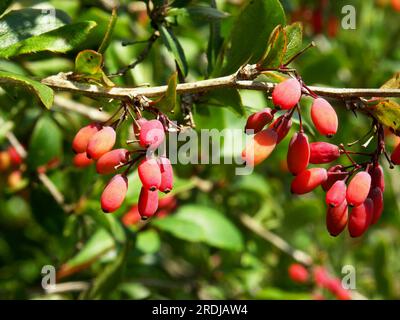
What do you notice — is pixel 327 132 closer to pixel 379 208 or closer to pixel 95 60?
pixel 379 208

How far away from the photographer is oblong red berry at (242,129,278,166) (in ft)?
3.27

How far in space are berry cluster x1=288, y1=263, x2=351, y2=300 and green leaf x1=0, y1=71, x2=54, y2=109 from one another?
133 cm

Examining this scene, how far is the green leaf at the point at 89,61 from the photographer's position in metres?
1.00

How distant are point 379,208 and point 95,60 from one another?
1.67ft

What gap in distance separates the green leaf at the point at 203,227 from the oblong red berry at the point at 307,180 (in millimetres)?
714

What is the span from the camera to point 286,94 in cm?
94

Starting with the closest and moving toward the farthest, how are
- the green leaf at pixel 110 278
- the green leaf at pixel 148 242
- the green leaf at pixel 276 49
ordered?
the green leaf at pixel 276 49, the green leaf at pixel 110 278, the green leaf at pixel 148 242

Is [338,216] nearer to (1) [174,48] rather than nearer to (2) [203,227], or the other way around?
(1) [174,48]

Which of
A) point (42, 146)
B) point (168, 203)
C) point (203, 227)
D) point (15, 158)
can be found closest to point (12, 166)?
point (15, 158)

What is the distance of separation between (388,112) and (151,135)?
0.35 metres

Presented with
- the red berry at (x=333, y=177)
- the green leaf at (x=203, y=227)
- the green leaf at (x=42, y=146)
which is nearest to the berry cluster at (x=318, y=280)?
the green leaf at (x=203, y=227)

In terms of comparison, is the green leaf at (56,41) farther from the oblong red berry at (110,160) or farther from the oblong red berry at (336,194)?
the oblong red berry at (336,194)
